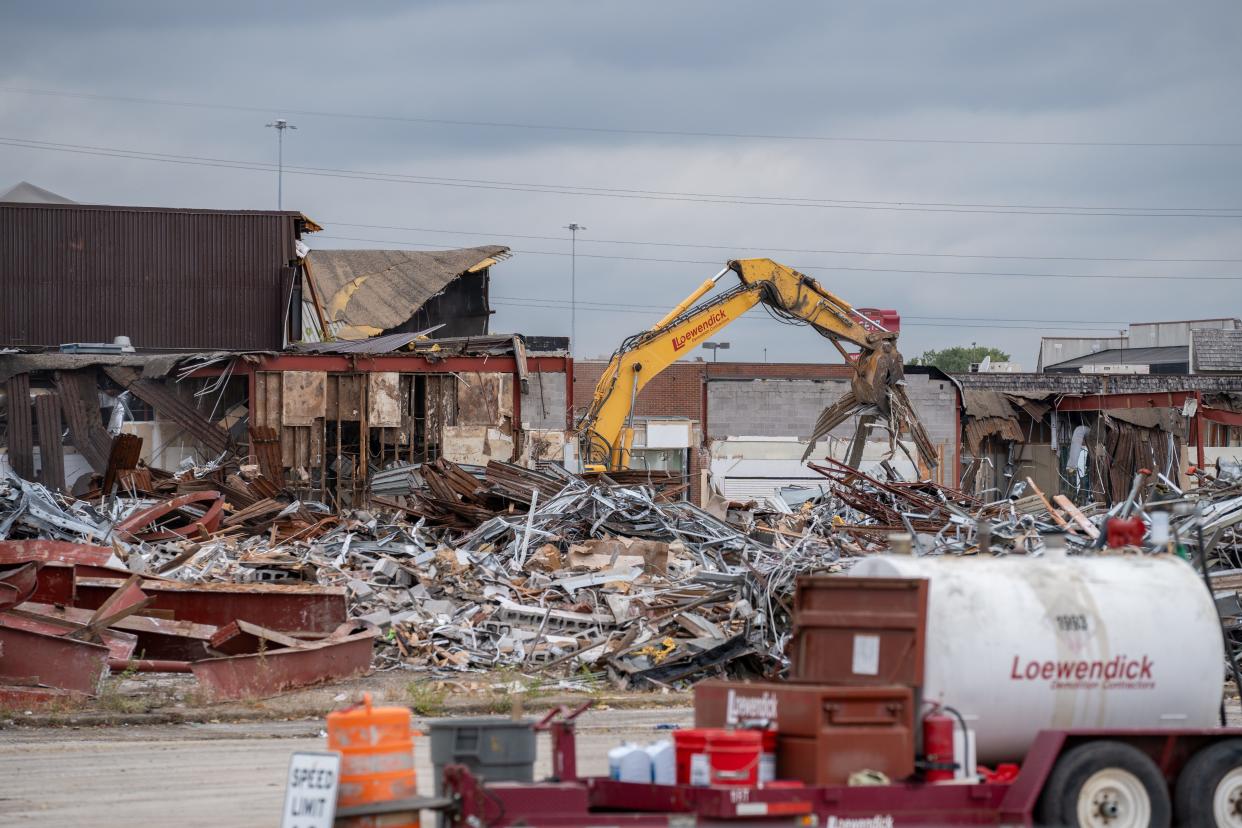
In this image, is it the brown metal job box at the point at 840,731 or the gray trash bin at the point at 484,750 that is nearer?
the brown metal job box at the point at 840,731

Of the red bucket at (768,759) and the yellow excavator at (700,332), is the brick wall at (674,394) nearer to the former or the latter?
the yellow excavator at (700,332)

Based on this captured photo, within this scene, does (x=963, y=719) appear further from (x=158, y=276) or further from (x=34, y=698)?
(x=158, y=276)

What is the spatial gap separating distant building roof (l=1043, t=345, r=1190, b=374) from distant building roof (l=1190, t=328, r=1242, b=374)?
2.17 meters

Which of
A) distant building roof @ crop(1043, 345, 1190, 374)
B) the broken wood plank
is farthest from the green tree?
the broken wood plank

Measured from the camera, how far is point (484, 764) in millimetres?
8234

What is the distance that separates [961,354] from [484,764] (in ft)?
407

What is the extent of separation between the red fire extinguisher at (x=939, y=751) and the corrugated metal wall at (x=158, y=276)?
1356 inches

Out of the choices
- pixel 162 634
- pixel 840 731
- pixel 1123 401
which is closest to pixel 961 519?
pixel 162 634

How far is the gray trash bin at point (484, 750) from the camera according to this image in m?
8.22

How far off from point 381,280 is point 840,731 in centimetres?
4198

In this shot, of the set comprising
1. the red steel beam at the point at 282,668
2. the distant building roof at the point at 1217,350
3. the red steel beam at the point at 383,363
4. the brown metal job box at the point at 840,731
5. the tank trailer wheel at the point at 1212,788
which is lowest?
the red steel beam at the point at 282,668

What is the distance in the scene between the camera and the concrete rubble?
1550 centimetres

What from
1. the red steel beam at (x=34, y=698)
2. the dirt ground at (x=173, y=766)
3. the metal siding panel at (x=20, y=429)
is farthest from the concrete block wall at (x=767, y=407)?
the red steel beam at (x=34, y=698)

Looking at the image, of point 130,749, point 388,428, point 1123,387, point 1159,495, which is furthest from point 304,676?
point 1123,387
